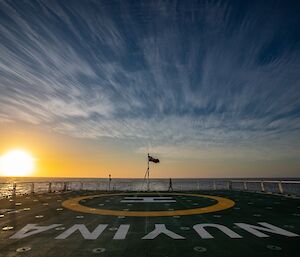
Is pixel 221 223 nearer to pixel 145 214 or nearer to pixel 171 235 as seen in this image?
pixel 171 235

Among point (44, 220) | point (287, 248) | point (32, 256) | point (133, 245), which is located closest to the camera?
point (32, 256)

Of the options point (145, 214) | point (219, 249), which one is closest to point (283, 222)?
point (219, 249)

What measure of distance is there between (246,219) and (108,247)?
7.72 m

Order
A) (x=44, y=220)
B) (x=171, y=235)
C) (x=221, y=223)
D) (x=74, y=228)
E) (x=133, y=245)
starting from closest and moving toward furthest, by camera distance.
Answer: (x=133, y=245)
(x=171, y=235)
(x=74, y=228)
(x=221, y=223)
(x=44, y=220)

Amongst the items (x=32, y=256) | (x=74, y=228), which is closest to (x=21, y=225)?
(x=74, y=228)

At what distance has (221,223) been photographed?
11156mm

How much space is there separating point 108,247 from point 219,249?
→ 3.58 m

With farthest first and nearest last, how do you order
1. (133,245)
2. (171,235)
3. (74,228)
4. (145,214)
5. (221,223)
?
(145,214), (221,223), (74,228), (171,235), (133,245)

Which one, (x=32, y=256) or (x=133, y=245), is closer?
(x=32, y=256)

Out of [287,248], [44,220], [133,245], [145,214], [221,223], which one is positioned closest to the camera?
[287,248]

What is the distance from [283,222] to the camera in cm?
1124

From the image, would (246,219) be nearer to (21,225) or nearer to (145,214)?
(145,214)

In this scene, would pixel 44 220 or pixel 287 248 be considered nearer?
pixel 287 248

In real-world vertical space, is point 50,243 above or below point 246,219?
below
